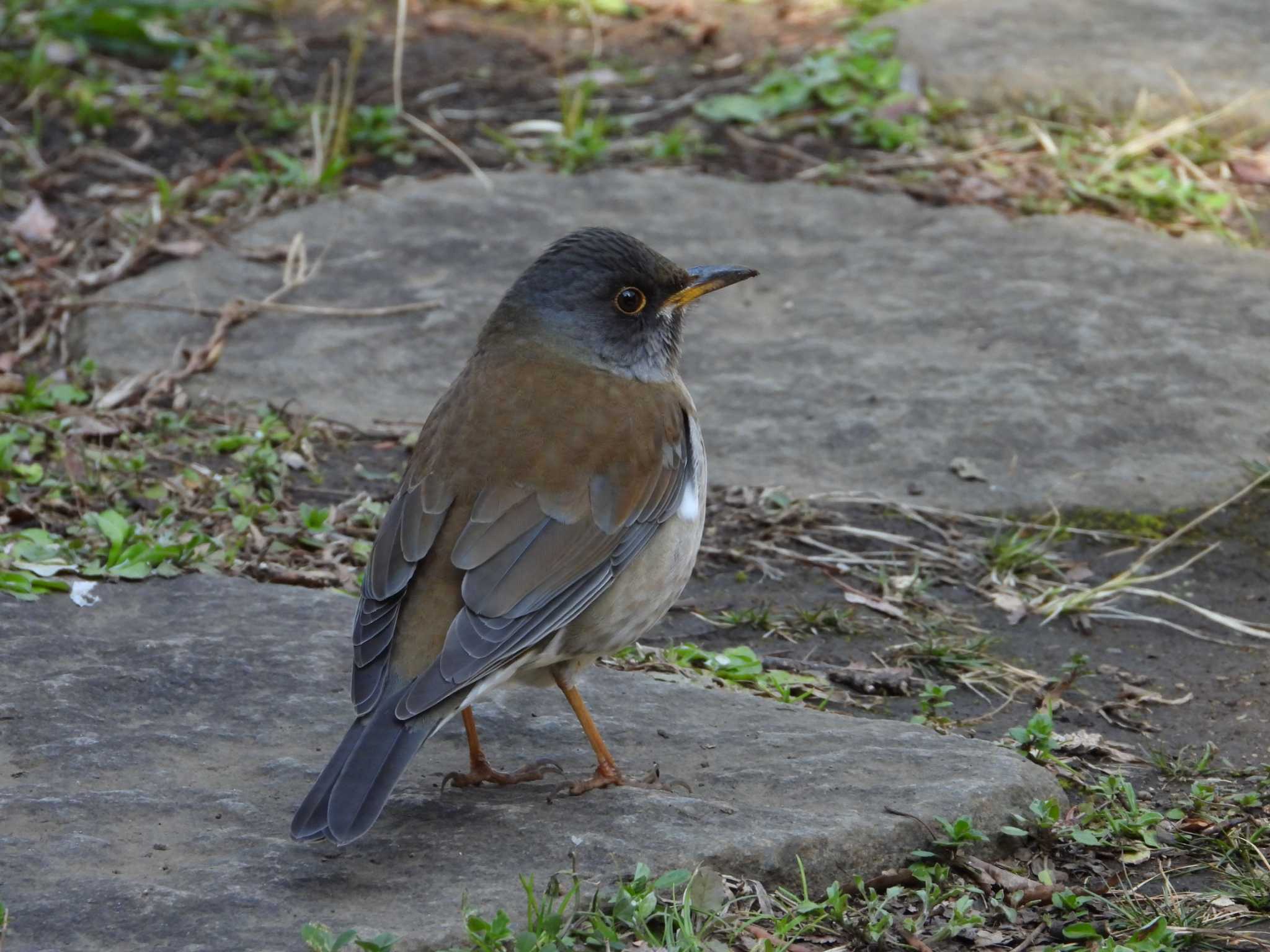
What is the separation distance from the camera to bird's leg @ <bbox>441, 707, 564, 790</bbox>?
14.3ft

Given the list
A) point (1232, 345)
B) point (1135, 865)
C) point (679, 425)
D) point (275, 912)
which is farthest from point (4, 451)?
point (1232, 345)

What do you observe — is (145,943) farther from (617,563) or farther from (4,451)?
(4,451)

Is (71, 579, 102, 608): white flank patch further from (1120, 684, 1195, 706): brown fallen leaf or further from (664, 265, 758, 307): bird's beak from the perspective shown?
(1120, 684, 1195, 706): brown fallen leaf

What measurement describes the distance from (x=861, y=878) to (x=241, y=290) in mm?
5138

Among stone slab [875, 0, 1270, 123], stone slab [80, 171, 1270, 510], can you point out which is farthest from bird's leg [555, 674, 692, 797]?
stone slab [875, 0, 1270, 123]

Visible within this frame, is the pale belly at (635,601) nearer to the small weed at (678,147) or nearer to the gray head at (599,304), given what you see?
the gray head at (599,304)

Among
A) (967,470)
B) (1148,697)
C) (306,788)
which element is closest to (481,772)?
(306,788)

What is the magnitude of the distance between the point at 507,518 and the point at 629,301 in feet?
3.63

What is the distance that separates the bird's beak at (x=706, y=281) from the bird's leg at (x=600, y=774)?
4.68 feet

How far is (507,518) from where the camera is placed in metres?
4.34

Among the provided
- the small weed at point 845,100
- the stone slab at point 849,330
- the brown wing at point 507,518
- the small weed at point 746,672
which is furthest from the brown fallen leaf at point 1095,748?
the small weed at point 845,100

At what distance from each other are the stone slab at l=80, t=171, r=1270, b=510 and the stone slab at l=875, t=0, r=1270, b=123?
1585mm

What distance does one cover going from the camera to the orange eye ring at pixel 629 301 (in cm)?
514

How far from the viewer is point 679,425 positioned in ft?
16.1
